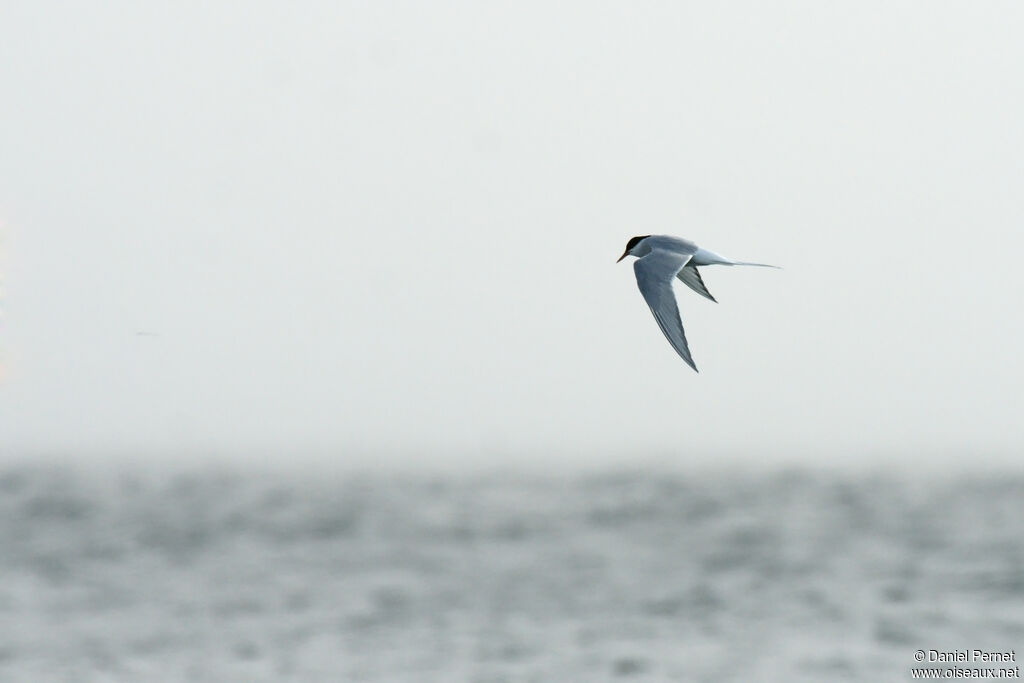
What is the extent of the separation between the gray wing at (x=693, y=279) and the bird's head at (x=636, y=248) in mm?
402

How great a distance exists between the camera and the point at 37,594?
27453 mm

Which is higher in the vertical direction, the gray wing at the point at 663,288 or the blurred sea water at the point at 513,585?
the gray wing at the point at 663,288

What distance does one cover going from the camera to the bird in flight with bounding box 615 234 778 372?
36.6 ft

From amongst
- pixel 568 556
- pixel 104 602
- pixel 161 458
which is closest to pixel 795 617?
pixel 568 556

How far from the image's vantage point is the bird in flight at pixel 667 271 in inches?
439

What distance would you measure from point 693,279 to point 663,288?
1.74 metres

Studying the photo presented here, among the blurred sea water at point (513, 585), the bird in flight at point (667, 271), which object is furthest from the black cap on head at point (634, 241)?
the blurred sea water at point (513, 585)

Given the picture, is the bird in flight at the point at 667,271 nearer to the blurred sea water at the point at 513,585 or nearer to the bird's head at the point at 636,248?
the bird's head at the point at 636,248

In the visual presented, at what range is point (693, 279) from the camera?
44.1 feet

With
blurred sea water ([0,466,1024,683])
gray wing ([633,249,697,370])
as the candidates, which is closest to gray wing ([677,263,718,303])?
gray wing ([633,249,697,370])

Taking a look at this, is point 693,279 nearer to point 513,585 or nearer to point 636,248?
point 636,248

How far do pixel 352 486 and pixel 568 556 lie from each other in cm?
2519

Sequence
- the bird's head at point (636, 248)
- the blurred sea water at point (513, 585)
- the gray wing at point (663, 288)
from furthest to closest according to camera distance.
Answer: the blurred sea water at point (513, 585) < the bird's head at point (636, 248) < the gray wing at point (663, 288)

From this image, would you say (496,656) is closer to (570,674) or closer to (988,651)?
(570,674)
